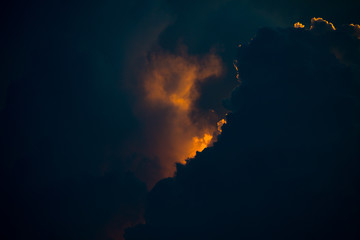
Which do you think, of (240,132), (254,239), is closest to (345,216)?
(254,239)

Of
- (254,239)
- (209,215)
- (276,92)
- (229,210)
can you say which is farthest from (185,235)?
(276,92)

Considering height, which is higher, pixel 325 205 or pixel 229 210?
pixel 229 210

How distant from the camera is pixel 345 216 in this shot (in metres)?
20.5

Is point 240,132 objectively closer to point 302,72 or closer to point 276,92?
point 276,92

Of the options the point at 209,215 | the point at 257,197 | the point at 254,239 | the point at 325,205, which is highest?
the point at 209,215

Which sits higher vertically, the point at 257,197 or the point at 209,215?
the point at 209,215

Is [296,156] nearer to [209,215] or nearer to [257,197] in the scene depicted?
[257,197]

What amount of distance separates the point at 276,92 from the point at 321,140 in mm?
7949

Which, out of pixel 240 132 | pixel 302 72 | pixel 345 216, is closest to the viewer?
pixel 345 216

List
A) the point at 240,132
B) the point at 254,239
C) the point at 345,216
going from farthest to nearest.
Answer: the point at 240,132 → the point at 254,239 → the point at 345,216

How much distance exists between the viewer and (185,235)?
84.2 feet

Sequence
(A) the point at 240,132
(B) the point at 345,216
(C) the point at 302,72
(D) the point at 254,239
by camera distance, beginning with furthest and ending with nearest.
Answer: (A) the point at 240,132
(C) the point at 302,72
(D) the point at 254,239
(B) the point at 345,216

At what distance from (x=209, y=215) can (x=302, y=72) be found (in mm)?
22858

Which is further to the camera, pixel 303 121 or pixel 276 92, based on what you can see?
pixel 276 92
